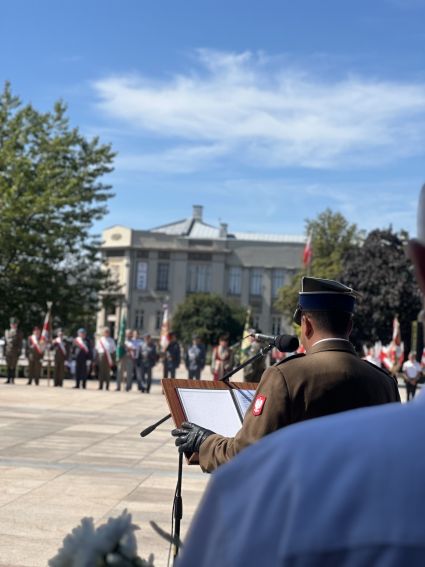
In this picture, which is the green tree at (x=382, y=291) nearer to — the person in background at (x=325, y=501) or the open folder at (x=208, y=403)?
the open folder at (x=208, y=403)

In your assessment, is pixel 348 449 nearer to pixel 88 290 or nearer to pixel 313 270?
pixel 88 290

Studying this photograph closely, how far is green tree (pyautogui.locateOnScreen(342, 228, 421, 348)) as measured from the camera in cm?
5150

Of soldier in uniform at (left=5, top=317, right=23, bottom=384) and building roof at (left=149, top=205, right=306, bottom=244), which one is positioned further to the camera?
building roof at (left=149, top=205, right=306, bottom=244)

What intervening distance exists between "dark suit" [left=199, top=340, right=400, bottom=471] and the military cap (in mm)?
166

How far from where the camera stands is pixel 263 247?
10688 centimetres

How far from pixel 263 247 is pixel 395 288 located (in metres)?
55.6

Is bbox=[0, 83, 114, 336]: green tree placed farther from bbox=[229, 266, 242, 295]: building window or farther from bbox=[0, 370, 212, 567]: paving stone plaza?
bbox=[229, 266, 242, 295]: building window

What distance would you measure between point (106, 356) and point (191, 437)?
26213 mm

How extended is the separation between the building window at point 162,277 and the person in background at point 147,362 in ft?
245

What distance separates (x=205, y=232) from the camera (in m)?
112

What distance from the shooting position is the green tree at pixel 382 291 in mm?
51500

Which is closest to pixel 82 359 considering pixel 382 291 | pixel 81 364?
pixel 81 364

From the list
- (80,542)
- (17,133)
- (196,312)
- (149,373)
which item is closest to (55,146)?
(17,133)

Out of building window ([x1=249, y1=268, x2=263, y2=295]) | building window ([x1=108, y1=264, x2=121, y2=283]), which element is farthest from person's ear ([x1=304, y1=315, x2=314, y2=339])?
building window ([x1=249, y1=268, x2=263, y2=295])
